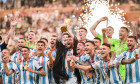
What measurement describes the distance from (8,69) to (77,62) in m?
1.59

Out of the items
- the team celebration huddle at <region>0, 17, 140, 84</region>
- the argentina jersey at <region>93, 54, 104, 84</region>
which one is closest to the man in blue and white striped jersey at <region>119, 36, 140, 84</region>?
the team celebration huddle at <region>0, 17, 140, 84</region>

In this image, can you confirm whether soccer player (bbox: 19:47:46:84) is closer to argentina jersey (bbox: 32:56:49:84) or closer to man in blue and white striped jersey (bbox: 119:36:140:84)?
argentina jersey (bbox: 32:56:49:84)

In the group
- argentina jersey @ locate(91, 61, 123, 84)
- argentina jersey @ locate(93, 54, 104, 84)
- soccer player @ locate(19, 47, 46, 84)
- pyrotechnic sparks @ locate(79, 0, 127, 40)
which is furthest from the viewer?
pyrotechnic sparks @ locate(79, 0, 127, 40)

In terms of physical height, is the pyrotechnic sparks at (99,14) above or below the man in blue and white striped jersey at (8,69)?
above

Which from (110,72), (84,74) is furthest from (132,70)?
(84,74)

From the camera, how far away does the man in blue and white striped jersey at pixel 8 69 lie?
8.34 meters

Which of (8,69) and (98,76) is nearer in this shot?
(98,76)

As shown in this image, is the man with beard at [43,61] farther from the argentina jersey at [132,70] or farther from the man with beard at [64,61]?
the argentina jersey at [132,70]

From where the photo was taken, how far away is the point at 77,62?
8.03 meters

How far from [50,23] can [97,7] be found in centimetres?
1137

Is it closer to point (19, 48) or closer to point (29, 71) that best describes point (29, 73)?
point (29, 71)

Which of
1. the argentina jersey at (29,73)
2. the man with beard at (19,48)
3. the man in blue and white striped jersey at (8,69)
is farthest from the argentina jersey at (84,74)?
the man with beard at (19,48)

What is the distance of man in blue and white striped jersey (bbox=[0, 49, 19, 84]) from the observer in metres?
8.34

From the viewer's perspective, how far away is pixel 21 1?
96.2 ft
